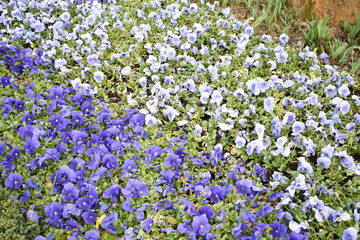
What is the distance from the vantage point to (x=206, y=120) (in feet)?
10.6

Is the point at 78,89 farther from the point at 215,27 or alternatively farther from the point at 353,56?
the point at 353,56

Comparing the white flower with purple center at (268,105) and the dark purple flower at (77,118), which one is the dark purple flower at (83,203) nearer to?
the dark purple flower at (77,118)

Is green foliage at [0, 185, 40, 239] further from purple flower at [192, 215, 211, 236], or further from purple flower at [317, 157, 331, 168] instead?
purple flower at [317, 157, 331, 168]

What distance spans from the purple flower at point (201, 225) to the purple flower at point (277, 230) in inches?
17.5

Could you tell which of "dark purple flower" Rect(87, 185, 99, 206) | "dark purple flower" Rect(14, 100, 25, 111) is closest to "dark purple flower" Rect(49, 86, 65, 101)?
"dark purple flower" Rect(14, 100, 25, 111)

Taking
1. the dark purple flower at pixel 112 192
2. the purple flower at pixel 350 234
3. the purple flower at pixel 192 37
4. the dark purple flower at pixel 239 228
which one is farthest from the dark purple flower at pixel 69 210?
the purple flower at pixel 192 37

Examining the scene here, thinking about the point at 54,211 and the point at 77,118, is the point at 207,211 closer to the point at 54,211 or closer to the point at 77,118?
the point at 54,211

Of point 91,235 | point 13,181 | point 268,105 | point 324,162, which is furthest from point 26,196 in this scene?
point 324,162

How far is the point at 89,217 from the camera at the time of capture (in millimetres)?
2305

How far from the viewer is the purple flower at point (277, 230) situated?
7.29 ft

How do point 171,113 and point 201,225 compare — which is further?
point 171,113

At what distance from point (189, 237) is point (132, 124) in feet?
3.92

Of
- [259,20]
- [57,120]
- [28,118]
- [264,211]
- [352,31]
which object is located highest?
[352,31]

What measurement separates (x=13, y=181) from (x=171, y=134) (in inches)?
53.6
